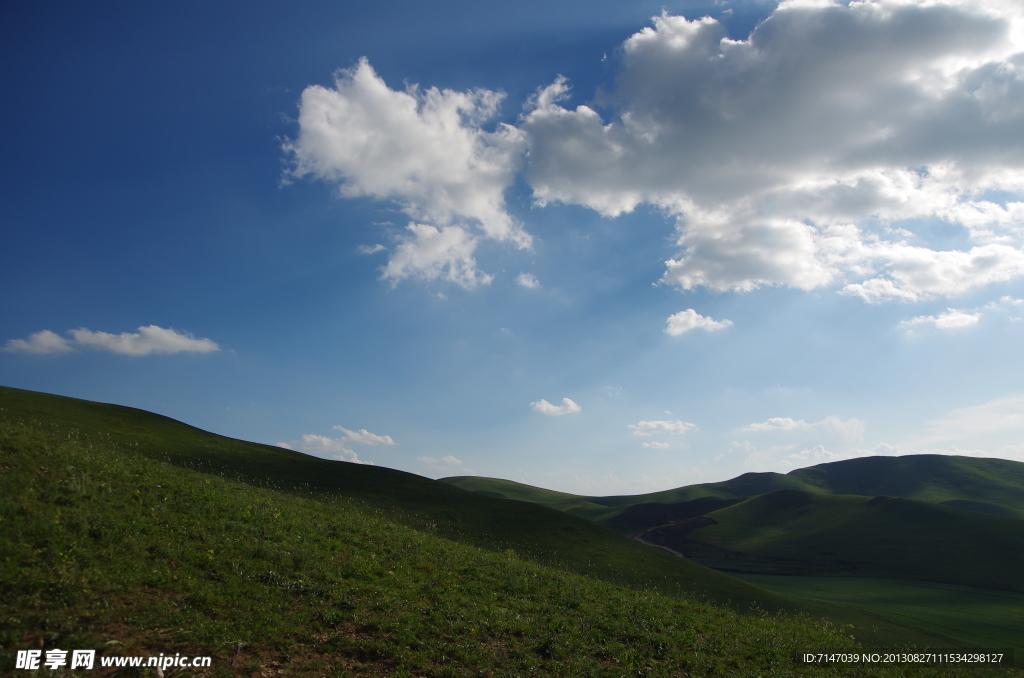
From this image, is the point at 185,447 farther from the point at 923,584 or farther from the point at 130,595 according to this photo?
the point at 923,584

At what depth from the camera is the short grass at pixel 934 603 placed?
55.2m

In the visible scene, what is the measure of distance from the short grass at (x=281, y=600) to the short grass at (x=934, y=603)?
50697 mm

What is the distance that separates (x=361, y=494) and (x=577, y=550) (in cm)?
2384

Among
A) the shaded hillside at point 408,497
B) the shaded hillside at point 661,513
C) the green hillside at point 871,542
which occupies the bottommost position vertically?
the shaded hillside at point 661,513

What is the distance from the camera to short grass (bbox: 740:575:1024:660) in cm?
5515

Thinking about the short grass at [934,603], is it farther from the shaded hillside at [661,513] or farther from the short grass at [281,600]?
the shaded hillside at [661,513]

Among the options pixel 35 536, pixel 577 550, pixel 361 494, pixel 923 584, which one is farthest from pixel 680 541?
pixel 35 536

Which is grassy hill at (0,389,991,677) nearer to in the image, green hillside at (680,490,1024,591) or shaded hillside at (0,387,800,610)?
shaded hillside at (0,387,800,610)

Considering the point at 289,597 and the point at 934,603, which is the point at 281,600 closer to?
the point at 289,597

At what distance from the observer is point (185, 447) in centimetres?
5322

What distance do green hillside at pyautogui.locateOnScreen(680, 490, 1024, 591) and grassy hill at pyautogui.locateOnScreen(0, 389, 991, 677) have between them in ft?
349

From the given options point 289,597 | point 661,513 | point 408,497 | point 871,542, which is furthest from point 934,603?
point 661,513

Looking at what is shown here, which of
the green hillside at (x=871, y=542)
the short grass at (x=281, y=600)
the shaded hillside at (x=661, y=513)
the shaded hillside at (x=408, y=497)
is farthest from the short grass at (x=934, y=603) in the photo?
the shaded hillside at (x=661, y=513)

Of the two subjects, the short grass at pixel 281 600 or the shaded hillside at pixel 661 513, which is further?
the shaded hillside at pixel 661 513
